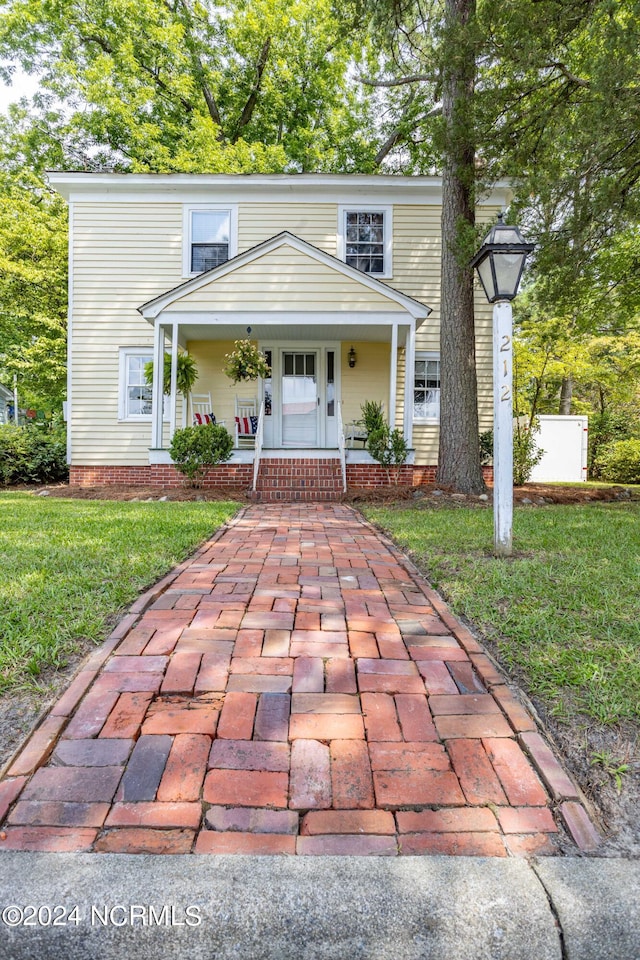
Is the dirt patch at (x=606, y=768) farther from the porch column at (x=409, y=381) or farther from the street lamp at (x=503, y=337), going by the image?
the porch column at (x=409, y=381)

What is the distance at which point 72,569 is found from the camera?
322cm

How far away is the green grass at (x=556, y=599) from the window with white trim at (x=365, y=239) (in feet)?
23.6

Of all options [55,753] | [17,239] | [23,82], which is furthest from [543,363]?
[23,82]

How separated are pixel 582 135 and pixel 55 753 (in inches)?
301

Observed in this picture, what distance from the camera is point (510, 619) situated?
2508 mm

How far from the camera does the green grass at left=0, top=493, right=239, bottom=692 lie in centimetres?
220

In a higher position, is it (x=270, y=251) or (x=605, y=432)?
(x=270, y=251)

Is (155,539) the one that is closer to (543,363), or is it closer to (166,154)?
(543,363)

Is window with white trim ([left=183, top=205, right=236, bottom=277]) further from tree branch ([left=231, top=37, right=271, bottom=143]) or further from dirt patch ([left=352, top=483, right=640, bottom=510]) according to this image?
tree branch ([left=231, top=37, right=271, bottom=143])

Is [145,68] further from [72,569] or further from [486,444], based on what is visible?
[72,569]

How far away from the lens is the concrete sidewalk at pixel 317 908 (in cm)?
109

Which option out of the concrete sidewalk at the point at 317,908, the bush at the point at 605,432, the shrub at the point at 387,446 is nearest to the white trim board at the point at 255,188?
the shrub at the point at 387,446


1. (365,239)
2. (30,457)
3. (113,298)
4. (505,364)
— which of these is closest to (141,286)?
(113,298)

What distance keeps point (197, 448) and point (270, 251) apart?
12.1ft
